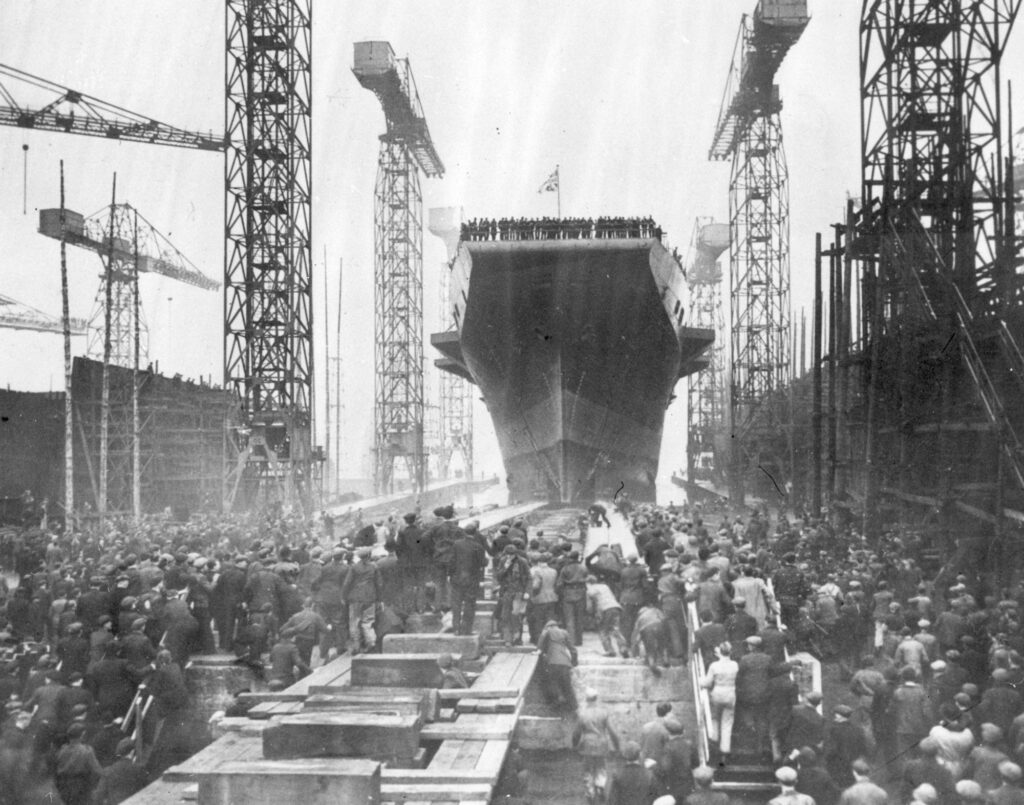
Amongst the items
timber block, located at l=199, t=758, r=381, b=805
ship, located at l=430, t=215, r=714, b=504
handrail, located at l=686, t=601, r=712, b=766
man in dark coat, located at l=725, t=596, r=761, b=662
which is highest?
ship, located at l=430, t=215, r=714, b=504

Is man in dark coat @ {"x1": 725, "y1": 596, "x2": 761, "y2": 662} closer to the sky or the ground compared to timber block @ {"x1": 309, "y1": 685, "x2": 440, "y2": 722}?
closer to the sky

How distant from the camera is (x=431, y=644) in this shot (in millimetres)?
10320

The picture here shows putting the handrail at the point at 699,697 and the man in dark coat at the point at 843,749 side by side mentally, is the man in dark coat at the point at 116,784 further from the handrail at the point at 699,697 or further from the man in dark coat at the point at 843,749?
the man in dark coat at the point at 843,749

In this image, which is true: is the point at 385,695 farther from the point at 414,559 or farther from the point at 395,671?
the point at 414,559

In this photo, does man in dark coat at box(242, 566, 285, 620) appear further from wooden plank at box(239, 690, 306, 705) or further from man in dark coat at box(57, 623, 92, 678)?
man in dark coat at box(57, 623, 92, 678)

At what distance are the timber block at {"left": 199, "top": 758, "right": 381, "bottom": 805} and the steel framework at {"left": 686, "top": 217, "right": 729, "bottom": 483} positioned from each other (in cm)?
4010

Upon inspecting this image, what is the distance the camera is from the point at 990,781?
6.49 m

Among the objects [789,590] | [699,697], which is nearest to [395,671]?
[699,697]

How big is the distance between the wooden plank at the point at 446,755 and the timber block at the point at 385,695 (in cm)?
60

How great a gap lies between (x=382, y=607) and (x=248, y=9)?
2645cm

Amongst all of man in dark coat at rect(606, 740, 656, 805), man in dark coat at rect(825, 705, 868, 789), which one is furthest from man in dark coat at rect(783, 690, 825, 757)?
man in dark coat at rect(606, 740, 656, 805)

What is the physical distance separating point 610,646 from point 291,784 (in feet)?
19.5

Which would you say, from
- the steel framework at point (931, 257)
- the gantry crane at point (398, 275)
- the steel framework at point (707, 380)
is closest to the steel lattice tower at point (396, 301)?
the gantry crane at point (398, 275)

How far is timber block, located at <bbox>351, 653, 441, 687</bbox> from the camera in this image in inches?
369
